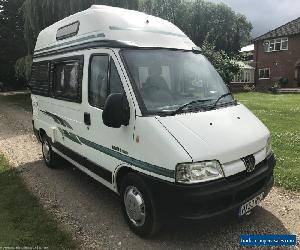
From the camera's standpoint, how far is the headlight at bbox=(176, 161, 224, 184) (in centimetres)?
427

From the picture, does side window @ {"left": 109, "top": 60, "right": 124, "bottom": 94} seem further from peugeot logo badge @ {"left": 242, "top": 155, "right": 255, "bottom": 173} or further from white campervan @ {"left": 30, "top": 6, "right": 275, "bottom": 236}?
peugeot logo badge @ {"left": 242, "top": 155, "right": 255, "bottom": 173}

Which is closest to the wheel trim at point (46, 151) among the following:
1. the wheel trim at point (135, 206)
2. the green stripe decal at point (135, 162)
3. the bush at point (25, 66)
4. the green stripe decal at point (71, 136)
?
the green stripe decal at point (71, 136)

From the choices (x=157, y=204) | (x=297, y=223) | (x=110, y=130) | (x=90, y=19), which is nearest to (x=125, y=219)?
(x=157, y=204)

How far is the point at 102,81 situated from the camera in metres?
5.55

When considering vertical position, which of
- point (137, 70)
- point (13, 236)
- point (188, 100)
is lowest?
point (13, 236)

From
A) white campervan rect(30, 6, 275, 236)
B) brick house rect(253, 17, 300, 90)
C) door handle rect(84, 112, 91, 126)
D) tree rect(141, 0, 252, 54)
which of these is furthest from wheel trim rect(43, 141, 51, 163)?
tree rect(141, 0, 252, 54)

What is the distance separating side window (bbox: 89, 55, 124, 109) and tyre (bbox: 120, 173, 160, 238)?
1.28 m

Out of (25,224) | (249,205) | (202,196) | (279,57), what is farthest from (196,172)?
(279,57)

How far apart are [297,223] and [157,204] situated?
7.86 feet

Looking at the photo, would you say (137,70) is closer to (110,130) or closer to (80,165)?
(110,130)

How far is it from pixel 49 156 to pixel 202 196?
5.22 m

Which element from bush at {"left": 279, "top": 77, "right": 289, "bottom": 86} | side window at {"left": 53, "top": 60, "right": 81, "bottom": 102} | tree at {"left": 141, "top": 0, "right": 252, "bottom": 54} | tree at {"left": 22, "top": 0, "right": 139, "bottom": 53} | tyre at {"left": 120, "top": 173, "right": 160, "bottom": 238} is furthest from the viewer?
tree at {"left": 141, "top": 0, "right": 252, "bottom": 54}

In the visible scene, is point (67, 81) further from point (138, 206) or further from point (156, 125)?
point (138, 206)

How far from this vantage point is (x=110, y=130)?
17.5 feet
